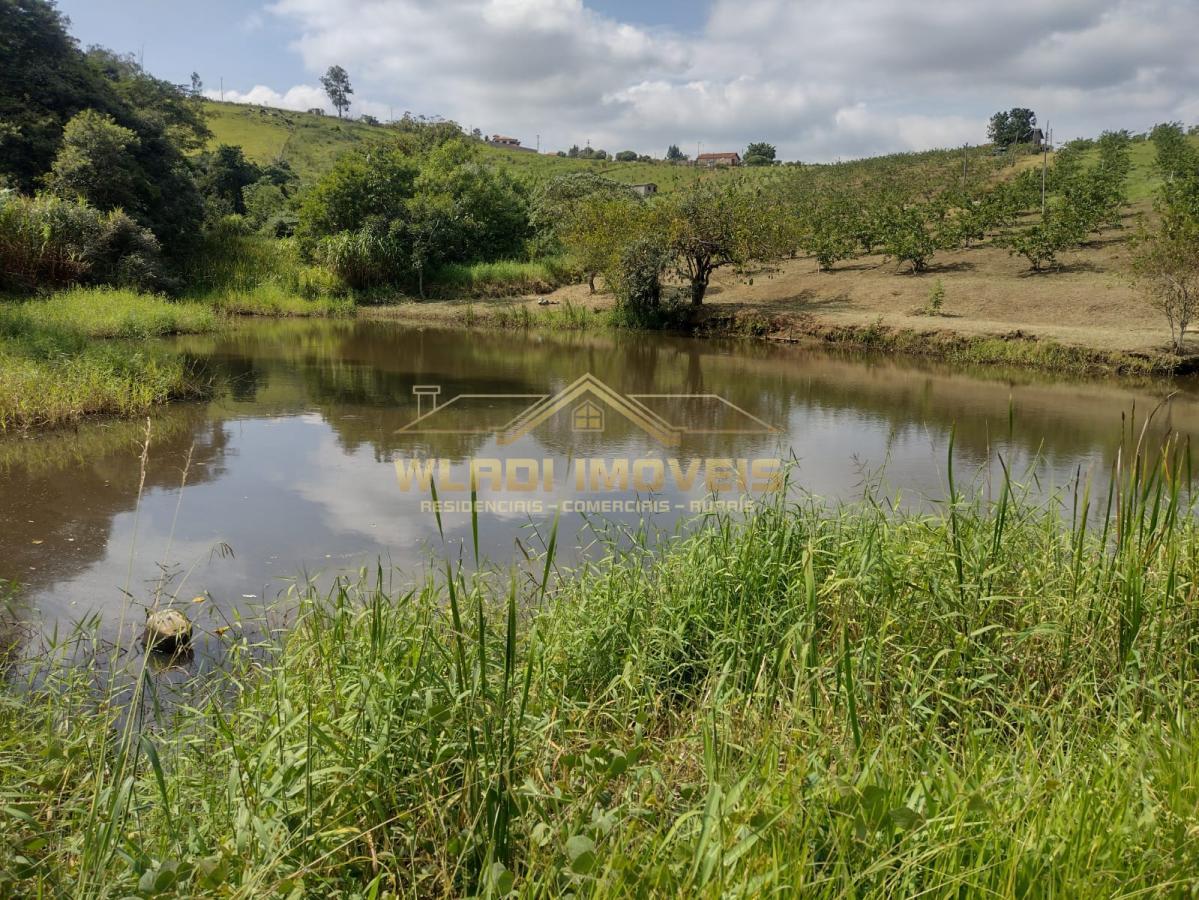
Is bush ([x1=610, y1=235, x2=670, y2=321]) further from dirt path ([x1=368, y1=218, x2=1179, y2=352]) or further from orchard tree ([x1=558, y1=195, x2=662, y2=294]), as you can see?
dirt path ([x1=368, y1=218, x2=1179, y2=352])

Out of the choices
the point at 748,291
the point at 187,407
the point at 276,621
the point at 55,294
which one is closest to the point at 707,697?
the point at 276,621

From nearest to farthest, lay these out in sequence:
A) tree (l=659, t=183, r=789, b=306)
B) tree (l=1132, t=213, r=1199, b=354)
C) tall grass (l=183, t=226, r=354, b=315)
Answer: tree (l=1132, t=213, r=1199, b=354)
tree (l=659, t=183, r=789, b=306)
tall grass (l=183, t=226, r=354, b=315)

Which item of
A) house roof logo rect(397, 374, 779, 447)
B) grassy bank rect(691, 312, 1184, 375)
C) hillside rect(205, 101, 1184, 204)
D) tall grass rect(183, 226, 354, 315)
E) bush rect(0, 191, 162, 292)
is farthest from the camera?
hillside rect(205, 101, 1184, 204)

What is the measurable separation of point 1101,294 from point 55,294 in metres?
20.3

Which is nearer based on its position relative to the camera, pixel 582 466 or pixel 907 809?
pixel 907 809

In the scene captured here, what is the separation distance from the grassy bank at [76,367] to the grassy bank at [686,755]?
18.8 ft

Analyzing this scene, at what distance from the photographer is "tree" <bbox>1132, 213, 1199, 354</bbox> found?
11039mm

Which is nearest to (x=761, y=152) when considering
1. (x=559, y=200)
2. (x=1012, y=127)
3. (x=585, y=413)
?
(x=1012, y=127)

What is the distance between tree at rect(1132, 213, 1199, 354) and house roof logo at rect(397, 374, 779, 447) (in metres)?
6.89

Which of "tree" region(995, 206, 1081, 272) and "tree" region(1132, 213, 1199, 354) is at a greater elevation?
"tree" region(995, 206, 1081, 272)

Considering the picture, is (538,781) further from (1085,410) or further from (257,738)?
(1085,410)

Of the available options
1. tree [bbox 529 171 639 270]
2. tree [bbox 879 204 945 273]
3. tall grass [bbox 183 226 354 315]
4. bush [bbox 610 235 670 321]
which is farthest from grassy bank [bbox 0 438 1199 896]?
tree [bbox 529 171 639 270]

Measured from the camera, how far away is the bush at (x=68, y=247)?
14.5m

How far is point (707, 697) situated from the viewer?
8.29 ft
